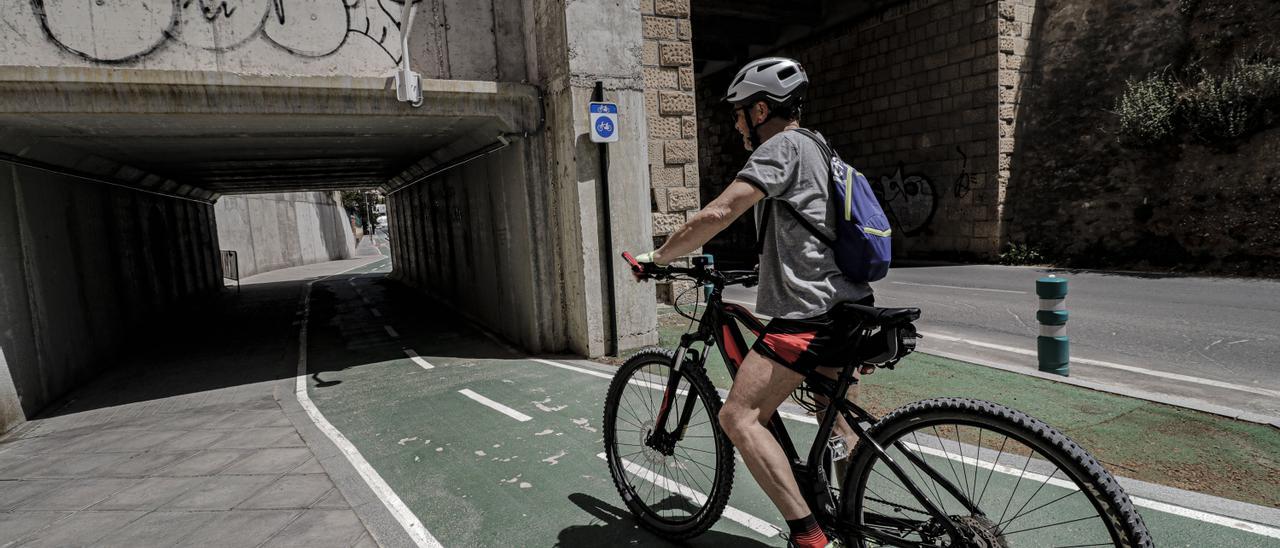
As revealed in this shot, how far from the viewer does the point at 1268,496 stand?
332 cm

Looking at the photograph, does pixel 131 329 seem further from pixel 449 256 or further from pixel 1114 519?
pixel 1114 519

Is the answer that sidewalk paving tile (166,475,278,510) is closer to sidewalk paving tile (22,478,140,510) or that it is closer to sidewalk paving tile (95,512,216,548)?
sidewalk paving tile (95,512,216,548)

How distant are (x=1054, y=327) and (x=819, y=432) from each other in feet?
14.9

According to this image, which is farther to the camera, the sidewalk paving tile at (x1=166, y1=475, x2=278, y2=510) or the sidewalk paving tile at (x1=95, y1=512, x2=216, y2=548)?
the sidewalk paving tile at (x1=166, y1=475, x2=278, y2=510)

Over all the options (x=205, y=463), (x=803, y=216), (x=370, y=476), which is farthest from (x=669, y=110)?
(x=803, y=216)

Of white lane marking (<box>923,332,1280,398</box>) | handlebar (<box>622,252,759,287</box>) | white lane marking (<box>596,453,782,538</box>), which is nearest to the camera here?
handlebar (<box>622,252,759,287</box>)

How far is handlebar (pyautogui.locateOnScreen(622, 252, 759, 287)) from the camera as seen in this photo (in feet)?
9.24

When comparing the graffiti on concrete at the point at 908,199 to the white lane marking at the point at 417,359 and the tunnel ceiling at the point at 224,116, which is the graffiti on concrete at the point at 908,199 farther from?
the white lane marking at the point at 417,359

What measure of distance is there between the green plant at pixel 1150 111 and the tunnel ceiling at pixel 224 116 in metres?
13.2

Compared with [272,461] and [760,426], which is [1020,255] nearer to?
[760,426]

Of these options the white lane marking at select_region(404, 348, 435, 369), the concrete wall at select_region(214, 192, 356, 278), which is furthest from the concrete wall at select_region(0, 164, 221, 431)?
the concrete wall at select_region(214, 192, 356, 278)

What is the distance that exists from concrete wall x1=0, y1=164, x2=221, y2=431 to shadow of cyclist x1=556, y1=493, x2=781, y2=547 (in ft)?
21.2

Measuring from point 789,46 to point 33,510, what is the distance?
71.7ft

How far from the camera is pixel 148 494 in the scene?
4.48 m
